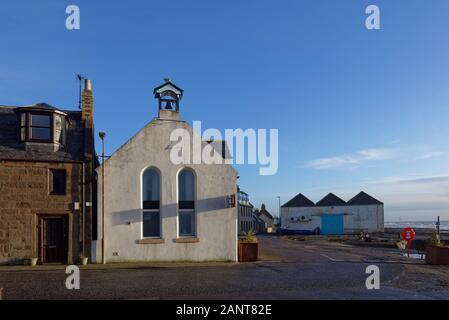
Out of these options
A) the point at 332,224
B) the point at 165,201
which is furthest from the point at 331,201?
the point at 165,201

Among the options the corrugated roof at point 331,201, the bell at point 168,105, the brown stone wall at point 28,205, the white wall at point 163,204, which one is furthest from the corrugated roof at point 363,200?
the brown stone wall at point 28,205

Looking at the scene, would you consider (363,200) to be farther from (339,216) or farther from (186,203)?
(186,203)

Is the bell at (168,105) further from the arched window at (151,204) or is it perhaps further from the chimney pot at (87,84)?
the chimney pot at (87,84)

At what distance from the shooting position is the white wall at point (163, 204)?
2056 centimetres

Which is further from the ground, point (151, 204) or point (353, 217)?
point (151, 204)

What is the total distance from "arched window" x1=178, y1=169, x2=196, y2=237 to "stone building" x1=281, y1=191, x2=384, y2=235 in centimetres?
4600

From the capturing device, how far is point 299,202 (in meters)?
69.2

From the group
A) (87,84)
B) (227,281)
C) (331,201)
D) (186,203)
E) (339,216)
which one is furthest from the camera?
(331,201)

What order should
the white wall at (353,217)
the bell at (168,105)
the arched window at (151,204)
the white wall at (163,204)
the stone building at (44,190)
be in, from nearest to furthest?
the stone building at (44,190) < the white wall at (163,204) < the arched window at (151,204) < the bell at (168,105) < the white wall at (353,217)

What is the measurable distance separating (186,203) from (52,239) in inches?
270

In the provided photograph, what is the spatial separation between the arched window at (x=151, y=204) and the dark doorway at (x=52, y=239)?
3984 mm

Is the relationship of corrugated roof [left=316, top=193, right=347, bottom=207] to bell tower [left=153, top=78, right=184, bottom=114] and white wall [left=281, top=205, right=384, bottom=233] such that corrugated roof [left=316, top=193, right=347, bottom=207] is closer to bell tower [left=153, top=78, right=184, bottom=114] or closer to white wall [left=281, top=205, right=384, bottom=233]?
white wall [left=281, top=205, right=384, bottom=233]

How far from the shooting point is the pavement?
12.0 metres
